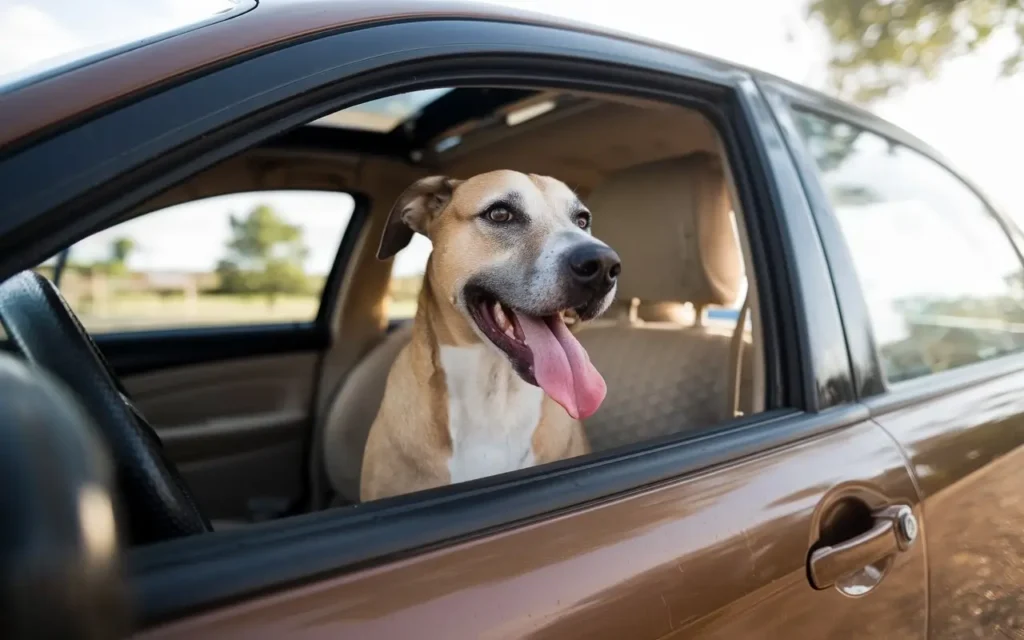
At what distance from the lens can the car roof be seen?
0.83m

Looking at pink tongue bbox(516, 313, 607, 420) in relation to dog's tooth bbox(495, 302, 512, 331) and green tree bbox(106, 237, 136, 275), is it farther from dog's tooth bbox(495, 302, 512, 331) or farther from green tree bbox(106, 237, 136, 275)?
green tree bbox(106, 237, 136, 275)

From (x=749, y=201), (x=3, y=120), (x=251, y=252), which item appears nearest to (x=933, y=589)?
(x=749, y=201)

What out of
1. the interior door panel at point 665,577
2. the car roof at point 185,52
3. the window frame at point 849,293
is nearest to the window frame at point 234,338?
the car roof at point 185,52

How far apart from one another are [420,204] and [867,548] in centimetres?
154

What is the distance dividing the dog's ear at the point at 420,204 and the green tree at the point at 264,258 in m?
1.35

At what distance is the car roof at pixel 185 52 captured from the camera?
0.83m

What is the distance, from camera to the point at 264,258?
3.81m

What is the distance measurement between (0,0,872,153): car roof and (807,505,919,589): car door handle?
1087mm

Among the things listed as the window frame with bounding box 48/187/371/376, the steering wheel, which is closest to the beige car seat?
the window frame with bounding box 48/187/371/376

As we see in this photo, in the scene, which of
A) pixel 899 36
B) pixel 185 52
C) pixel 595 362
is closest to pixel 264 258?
pixel 595 362

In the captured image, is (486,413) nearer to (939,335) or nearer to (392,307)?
(939,335)

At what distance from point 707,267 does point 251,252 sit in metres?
2.40

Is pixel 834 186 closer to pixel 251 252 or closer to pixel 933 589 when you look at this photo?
pixel 933 589

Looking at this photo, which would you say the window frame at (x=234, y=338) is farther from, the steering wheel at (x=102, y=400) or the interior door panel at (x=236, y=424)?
the steering wheel at (x=102, y=400)
